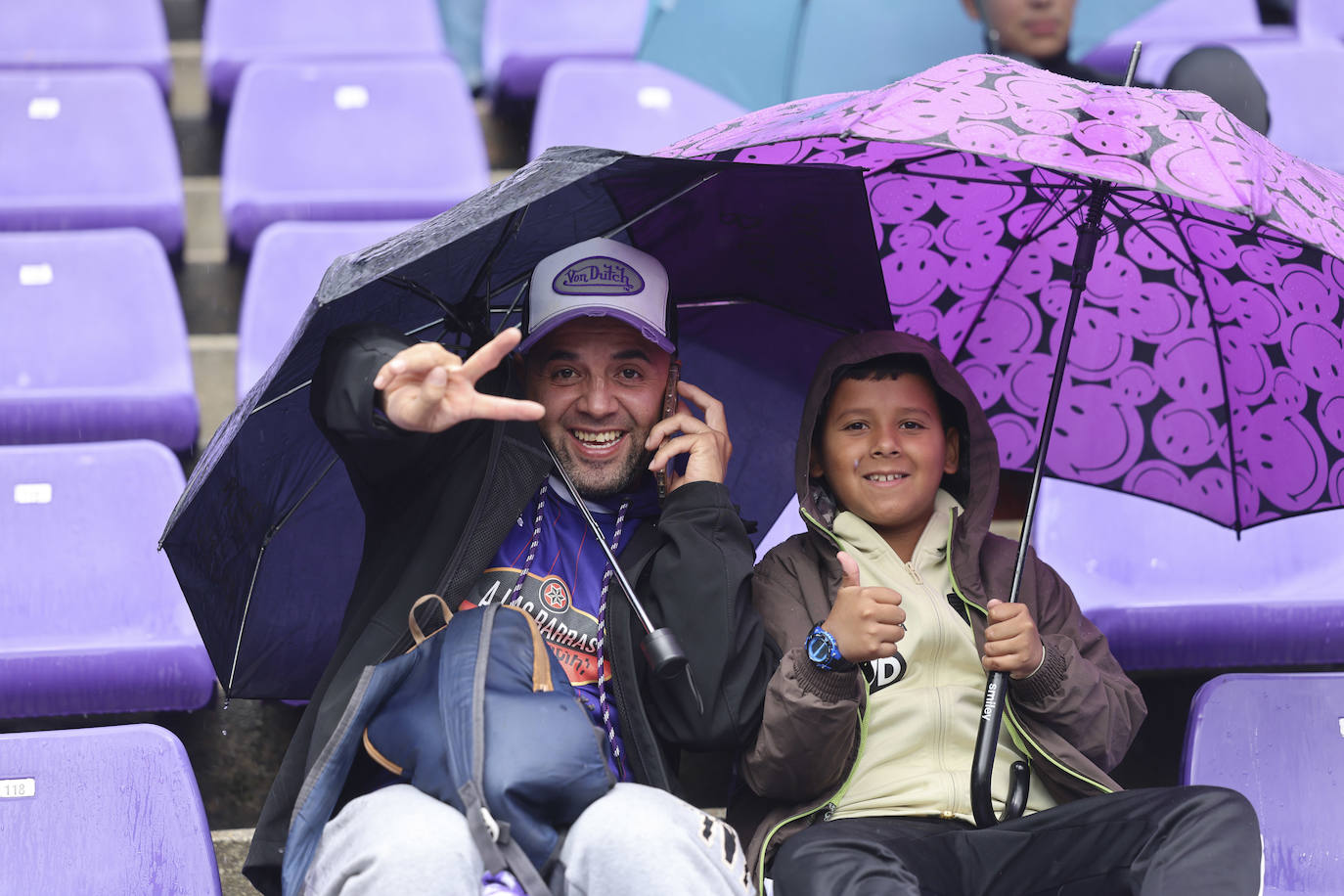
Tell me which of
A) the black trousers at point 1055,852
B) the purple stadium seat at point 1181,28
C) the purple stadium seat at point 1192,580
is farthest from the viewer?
the purple stadium seat at point 1181,28

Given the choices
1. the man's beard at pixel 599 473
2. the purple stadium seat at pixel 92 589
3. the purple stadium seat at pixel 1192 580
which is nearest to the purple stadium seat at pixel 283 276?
the purple stadium seat at pixel 92 589

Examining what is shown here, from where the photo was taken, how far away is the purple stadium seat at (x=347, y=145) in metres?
4.18

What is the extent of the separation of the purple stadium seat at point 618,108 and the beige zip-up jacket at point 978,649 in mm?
1968

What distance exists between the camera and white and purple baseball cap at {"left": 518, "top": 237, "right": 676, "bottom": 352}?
8.01 feet

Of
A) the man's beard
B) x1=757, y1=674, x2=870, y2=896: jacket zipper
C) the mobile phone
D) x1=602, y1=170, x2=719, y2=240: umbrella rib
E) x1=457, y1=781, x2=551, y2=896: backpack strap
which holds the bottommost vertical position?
x1=757, y1=674, x2=870, y2=896: jacket zipper

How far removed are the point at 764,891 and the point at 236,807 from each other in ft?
3.71

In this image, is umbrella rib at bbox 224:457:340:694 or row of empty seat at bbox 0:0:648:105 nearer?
umbrella rib at bbox 224:457:340:694

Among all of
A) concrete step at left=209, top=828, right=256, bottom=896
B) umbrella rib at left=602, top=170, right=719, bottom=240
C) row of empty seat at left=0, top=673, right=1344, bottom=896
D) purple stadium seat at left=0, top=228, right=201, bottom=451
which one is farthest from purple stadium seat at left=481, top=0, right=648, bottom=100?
row of empty seat at left=0, top=673, right=1344, bottom=896

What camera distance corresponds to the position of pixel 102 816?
7.89 feet

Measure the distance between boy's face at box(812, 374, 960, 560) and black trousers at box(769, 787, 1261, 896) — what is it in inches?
20.1

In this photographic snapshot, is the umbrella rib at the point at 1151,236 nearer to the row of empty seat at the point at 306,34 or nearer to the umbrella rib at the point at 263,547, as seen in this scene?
the umbrella rib at the point at 263,547

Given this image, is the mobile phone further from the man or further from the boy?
the boy

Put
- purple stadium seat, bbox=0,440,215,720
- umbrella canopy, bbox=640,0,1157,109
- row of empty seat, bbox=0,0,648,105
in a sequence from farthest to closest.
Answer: row of empty seat, bbox=0,0,648,105, umbrella canopy, bbox=640,0,1157,109, purple stadium seat, bbox=0,440,215,720

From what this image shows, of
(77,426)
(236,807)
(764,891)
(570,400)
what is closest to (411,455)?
(570,400)
